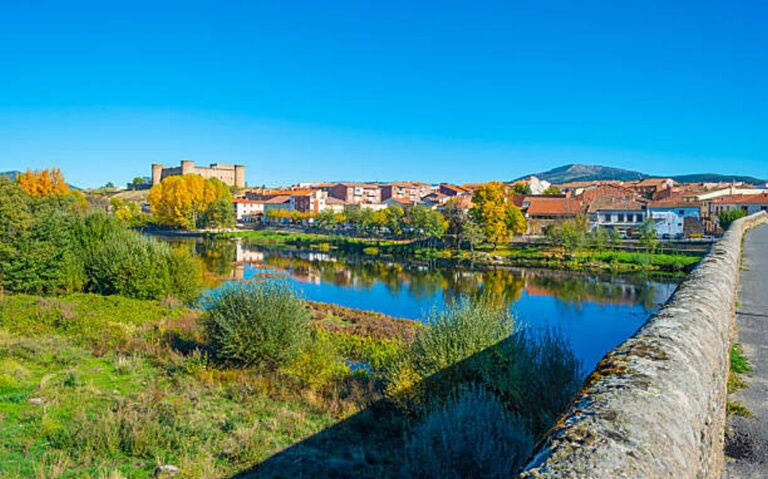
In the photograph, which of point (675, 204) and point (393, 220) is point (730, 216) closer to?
point (675, 204)

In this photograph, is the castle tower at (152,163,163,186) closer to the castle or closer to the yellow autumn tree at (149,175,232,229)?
the castle

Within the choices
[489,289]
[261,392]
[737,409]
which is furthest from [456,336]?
[489,289]

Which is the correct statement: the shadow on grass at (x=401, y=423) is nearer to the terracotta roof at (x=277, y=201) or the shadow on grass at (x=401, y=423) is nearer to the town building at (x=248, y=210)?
the town building at (x=248, y=210)

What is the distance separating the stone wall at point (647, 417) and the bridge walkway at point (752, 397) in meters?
0.11

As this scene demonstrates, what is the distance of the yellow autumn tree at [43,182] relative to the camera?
5397cm

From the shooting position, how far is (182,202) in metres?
80.2

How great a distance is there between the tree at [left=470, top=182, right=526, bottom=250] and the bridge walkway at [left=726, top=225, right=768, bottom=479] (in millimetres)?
46248

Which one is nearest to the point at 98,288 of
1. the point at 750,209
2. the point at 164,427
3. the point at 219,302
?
the point at 219,302

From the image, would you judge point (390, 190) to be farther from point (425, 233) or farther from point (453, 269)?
point (453, 269)

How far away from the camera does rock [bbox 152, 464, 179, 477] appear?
7.57m

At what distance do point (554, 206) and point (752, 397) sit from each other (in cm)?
6596

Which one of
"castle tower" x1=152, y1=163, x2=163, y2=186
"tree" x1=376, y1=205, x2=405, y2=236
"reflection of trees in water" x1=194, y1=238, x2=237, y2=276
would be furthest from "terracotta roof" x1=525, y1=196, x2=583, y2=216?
"castle tower" x1=152, y1=163, x2=163, y2=186

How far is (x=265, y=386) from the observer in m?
12.3

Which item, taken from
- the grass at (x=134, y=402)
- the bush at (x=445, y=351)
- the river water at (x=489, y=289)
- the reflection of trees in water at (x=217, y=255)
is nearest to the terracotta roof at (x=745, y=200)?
the river water at (x=489, y=289)
